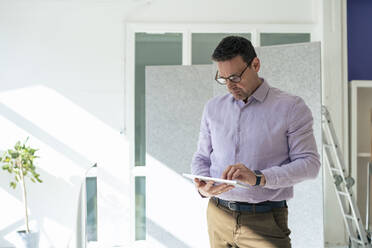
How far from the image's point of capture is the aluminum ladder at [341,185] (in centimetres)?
386

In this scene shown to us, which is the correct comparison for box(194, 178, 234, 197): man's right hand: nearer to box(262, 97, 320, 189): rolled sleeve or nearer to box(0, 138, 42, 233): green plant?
box(262, 97, 320, 189): rolled sleeve

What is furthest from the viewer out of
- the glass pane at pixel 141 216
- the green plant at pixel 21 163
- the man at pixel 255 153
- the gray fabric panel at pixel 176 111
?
the glass pane at pixel 141 216

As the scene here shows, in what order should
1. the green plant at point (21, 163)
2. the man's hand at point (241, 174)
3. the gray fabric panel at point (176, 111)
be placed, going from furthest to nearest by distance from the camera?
the green plant at point (21, 163) → the gray fabric panel at point (176, 111) → the man's hand at point (241, 174)

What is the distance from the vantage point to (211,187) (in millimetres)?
1554

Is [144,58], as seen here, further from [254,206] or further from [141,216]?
[254,206]

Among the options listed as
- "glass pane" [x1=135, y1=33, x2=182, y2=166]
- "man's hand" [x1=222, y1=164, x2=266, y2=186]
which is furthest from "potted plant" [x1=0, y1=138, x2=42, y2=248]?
"man's hand" [x1=222, y1=164, x2=266, y2=186]

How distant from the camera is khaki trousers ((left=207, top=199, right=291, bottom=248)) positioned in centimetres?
156

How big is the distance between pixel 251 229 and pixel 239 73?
0.58m

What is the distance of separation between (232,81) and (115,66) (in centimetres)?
325

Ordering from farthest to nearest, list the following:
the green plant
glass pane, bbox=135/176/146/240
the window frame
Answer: the window frame < glass pane, bbox=135/176/146/240 < the green plant

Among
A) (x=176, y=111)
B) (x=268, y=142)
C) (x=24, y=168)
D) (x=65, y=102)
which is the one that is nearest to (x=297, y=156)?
(x=268, y=142)

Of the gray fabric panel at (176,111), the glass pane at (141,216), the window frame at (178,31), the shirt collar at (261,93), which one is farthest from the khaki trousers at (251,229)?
the window frame at (178,31)

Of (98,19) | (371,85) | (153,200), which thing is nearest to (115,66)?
(98,19)

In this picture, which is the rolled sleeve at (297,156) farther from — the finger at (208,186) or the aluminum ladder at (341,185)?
the aluminum ladder at (341,185)
